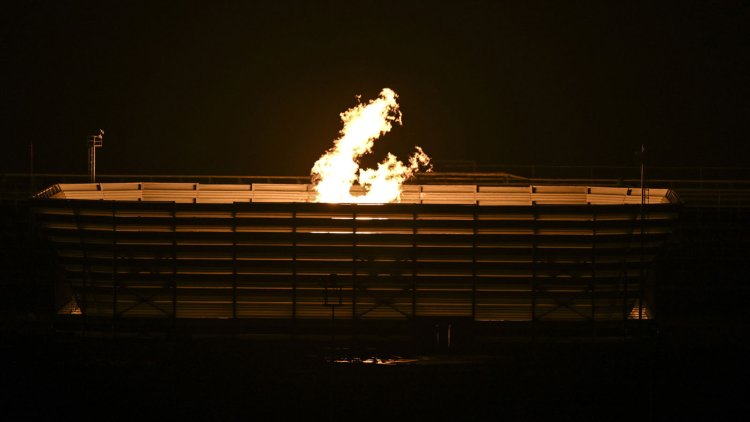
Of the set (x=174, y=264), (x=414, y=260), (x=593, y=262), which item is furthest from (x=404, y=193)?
(x=174, y=264)

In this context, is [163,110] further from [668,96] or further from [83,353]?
[83,353]

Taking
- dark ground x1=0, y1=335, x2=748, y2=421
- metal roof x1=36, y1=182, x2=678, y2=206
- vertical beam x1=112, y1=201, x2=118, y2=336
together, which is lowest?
dark ground x1=0, y1=335, x2=748, y2=421

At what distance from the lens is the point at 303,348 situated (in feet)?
52.9

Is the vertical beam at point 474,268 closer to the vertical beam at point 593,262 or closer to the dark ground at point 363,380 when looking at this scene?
the dark ground at point 363,380

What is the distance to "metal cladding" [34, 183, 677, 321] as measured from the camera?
15.6 m

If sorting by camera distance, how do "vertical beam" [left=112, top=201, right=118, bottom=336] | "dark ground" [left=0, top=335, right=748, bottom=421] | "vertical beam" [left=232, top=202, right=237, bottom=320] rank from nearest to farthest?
1. "dark ground" [left=0, top=335, right=748, bottom=421]
2. "vertical beam" [left=232, top=202, right=237, bottom=320]
3. "vertical beam" [left=112, top=201, right=118, bottom=336]

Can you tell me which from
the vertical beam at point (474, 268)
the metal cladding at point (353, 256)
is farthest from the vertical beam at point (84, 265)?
the vertical beam at point (474, 268)

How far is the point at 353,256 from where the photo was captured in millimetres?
15648

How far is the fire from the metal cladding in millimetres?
3628

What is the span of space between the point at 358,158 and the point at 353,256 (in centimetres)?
444

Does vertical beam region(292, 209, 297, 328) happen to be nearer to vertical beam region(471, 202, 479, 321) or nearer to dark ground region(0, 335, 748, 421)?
dark ground region(0, 335, 748, 421)

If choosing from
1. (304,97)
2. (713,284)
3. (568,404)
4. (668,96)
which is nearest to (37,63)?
(304,97)

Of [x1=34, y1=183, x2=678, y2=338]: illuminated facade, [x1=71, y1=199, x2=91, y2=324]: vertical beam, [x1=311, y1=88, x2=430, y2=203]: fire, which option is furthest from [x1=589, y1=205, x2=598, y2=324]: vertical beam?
[x1=71, y1=199, x2=91, y2=324]: vertical beam

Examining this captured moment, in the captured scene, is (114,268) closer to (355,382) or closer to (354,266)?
(354,266)
